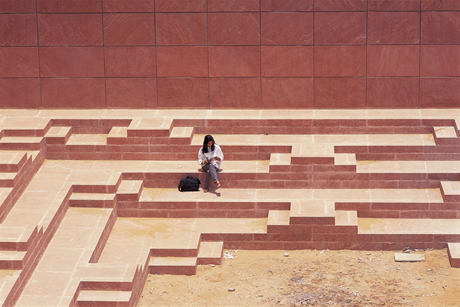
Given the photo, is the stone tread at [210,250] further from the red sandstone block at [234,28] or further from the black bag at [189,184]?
the red sandstone block at [234,28]

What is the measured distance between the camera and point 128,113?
1645 centimetres

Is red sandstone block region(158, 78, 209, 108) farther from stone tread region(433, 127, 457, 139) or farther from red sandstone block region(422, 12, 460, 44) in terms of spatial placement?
stone tread region(433, 127, 457, 139)

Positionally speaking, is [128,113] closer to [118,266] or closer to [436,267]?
[118,266]

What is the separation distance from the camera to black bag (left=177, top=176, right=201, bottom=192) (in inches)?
569

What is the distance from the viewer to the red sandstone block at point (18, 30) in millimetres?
16328

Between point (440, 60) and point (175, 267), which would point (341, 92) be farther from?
point (175, 267)

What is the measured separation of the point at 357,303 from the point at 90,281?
3.81m

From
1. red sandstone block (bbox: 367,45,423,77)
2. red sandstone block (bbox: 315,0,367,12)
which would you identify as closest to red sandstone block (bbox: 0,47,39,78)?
red sandstone block (bbox: 315,0,367,12)

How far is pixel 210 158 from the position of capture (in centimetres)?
1433

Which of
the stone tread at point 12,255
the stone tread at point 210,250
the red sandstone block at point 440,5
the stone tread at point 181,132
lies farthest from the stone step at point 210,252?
the red sandstone block at point 440,5

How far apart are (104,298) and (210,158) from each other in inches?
138

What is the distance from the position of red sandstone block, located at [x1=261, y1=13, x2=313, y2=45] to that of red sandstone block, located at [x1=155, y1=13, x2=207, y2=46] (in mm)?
1188

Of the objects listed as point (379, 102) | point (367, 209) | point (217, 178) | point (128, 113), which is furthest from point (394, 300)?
point (128, 113)

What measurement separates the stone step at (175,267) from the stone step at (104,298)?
47.1 inches
